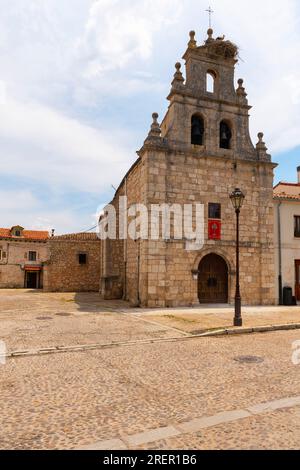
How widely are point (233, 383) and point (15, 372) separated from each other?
3329mm

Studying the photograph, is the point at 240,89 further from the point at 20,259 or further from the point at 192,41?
the point at 20,259

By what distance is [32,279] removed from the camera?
37844 millimetres

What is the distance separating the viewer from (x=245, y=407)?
3902 millimetres

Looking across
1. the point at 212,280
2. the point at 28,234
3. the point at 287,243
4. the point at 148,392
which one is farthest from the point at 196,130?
the point at 28,234

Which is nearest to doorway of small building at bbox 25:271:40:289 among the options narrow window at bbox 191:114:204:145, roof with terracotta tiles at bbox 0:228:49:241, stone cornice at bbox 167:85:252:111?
roof with terracotta tiles at bbox 0:228:49:241

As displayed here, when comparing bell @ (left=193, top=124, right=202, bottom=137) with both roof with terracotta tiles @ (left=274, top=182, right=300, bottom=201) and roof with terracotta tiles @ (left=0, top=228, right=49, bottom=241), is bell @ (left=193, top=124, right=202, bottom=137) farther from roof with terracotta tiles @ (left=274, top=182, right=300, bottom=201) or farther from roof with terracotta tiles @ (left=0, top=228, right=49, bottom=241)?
roof with terracotta tiles @ (left=0, top=228, right=49, bottom=241)

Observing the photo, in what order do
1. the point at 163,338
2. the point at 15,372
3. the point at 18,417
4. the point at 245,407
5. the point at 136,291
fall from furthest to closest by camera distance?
the point at 136,291
the point at 163,338
the point at 15,372
the point at 245,407
the point at 18,417

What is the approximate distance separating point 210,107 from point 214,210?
511cm

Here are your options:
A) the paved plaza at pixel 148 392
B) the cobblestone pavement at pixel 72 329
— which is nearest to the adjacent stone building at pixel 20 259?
the cobblestone pavement at pixel 72 329

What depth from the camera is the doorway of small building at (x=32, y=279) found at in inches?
1471

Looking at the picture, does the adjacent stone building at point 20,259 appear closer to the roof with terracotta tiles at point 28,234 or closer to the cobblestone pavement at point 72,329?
the roof with terracotta tiles at point 28,234

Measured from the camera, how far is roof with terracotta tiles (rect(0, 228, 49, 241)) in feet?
123
